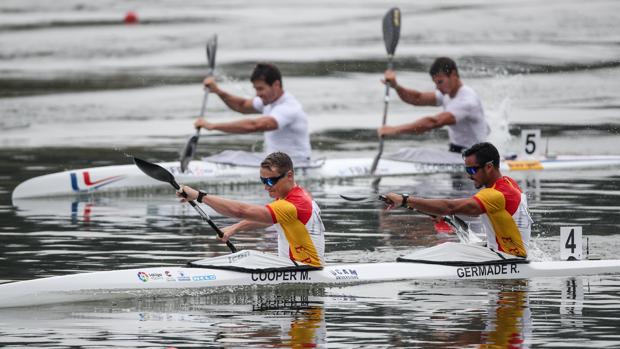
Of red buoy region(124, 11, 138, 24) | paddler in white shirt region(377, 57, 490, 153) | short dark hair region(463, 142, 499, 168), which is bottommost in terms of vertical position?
short dark hair region(463, 142, 499, 168)

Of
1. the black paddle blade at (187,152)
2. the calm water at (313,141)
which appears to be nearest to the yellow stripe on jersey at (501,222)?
the calm water at (313,141)

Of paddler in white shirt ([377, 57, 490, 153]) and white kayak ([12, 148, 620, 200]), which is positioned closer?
white kayak ([12, 148, 620, 200])

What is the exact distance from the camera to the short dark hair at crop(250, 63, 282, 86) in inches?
898

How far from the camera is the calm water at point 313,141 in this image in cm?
1376

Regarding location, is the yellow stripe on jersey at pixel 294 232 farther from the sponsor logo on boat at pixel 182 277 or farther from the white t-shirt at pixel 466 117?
the white t-shirt at pixel 466 117

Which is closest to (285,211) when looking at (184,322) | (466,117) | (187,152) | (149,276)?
(149,276)

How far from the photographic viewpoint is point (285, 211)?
14.8m

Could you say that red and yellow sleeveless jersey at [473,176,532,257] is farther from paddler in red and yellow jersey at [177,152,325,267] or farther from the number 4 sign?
paddler in red and yellow jersey at [177,152,325,267]

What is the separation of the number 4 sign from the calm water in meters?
0.45

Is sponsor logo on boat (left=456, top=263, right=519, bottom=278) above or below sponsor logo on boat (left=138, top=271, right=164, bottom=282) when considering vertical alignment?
above

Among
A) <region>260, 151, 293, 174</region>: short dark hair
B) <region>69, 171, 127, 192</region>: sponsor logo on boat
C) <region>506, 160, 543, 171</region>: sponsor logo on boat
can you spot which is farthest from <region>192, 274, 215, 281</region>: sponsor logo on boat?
<region>506, 160, 543, 171</region>: sponsor logo on boat

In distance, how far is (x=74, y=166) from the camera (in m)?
27.6

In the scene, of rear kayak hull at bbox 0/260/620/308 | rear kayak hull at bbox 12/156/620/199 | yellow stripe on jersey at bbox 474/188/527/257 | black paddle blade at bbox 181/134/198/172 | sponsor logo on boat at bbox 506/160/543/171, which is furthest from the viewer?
sponsor logo on boat at bbox 506/160/543/171

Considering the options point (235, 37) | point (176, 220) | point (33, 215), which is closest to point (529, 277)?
point (176, 220)
